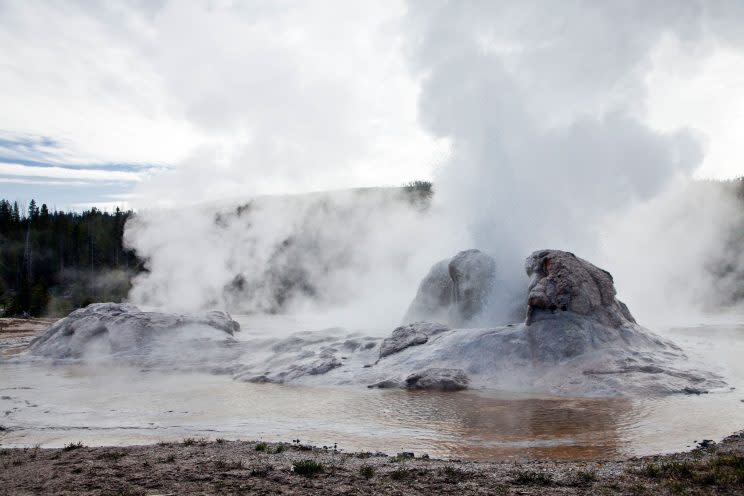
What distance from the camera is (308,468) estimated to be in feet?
22.1

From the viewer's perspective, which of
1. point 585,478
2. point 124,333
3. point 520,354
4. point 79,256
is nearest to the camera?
point 585,478

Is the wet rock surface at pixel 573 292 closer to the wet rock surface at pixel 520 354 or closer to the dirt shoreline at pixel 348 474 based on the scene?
the wet rock surface at pixel 520 354

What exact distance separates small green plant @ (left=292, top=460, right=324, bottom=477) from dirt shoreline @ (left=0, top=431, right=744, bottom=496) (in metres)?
0.01

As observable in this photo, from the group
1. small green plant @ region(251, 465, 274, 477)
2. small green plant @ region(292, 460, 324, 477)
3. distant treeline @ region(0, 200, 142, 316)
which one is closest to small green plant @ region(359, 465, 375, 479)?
small green plant @ region(292, 460, 324, 477)

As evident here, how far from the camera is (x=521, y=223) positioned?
20.9 metres

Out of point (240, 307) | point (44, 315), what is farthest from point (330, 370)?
point (44, 315)

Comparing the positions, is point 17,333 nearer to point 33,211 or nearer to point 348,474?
point 348,474

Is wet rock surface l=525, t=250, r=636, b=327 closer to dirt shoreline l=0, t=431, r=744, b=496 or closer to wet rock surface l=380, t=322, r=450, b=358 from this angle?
wet rock surface l=380, t=322, r=450, b=358

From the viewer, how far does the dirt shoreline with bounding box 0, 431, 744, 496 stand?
19.6 feet

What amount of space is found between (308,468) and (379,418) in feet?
14.4

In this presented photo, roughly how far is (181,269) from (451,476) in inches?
1388

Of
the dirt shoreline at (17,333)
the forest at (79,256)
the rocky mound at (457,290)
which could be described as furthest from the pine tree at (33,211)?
the rocky mound at (457,290)

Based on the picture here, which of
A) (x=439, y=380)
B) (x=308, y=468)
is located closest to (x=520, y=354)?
(x=439, y=380)

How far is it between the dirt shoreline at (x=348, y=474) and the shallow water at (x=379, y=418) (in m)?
1.37
